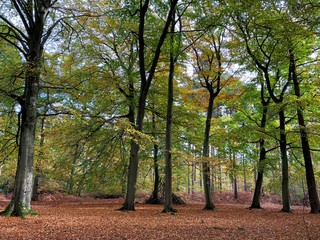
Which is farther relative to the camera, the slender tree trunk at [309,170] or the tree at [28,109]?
the slender tree trunk at [309,170]

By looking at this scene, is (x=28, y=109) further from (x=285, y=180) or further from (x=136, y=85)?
(x=285, y=180)

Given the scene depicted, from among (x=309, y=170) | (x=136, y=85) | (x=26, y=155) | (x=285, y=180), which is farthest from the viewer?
(x=136, y=85)

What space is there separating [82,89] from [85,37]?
13.7 ft

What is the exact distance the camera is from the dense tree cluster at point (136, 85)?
6.84m

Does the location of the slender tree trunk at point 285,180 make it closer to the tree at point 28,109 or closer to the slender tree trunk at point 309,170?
the slender tree trunk at point 309,170

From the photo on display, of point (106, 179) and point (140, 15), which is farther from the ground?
point (140, 15)

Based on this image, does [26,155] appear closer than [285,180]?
Yes

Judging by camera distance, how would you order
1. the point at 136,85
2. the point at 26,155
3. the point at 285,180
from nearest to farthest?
the point at 26,155 < the point at 285,180 < the point at 136,85

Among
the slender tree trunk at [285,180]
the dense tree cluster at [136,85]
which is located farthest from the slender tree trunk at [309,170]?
the slender tree trunk at [285,180]

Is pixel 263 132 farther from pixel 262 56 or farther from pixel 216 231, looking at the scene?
pixel 216 231

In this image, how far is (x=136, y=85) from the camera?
11602 mm

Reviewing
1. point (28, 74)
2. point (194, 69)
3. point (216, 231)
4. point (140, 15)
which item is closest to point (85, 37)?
point (140, 15)

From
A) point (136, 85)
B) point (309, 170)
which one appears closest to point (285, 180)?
point (309, 170)

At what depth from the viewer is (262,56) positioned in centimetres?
1119
